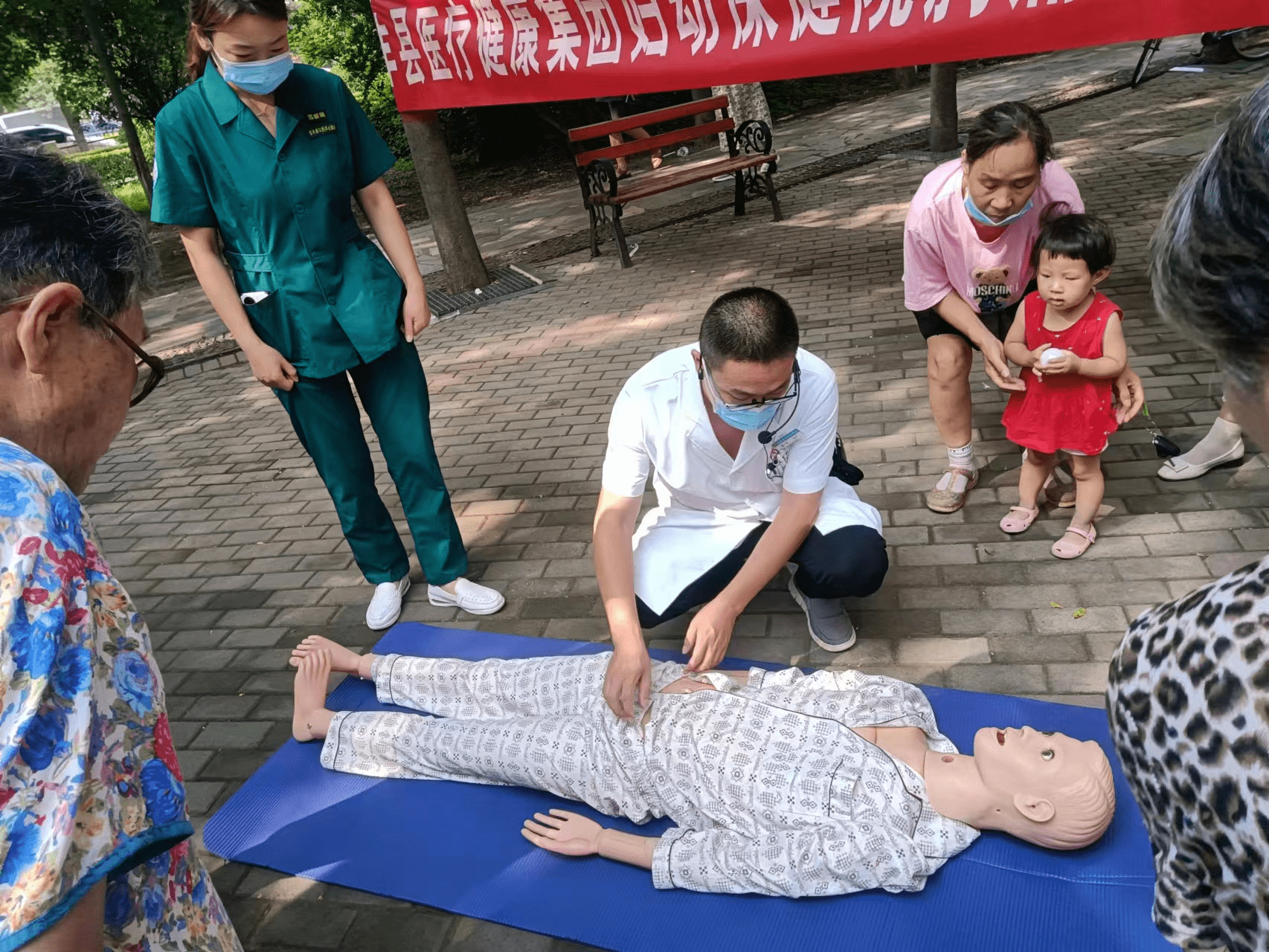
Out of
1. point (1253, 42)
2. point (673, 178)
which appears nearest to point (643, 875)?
point (673, 178)

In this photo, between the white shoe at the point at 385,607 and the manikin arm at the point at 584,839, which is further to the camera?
the white shoe at the point at 385,607

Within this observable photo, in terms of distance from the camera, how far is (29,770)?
934 mm

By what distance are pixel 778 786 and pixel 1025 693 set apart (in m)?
1.02

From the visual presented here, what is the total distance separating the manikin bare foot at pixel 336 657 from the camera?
10.5 ft

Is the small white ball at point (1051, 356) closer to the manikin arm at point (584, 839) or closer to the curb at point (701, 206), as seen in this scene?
the manikin arm at point (584, 839)

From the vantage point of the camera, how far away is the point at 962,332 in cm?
371

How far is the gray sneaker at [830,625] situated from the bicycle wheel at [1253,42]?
12.3 meters

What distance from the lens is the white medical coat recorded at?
291 cm

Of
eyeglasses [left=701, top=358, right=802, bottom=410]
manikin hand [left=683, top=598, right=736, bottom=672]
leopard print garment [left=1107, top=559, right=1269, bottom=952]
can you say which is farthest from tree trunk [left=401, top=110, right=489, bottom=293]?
leopard print garment [left=1107, top=559, right=1269, bottom=952]

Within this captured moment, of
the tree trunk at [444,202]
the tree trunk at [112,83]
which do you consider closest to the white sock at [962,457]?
the tree trunk at [444,202]

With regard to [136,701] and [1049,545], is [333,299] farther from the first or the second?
[1049,545]

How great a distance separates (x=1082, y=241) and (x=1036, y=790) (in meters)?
1.92

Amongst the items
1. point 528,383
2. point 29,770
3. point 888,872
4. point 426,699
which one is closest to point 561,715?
point 426,699

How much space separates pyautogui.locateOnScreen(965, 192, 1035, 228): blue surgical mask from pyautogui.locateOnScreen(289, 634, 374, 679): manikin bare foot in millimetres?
2781
